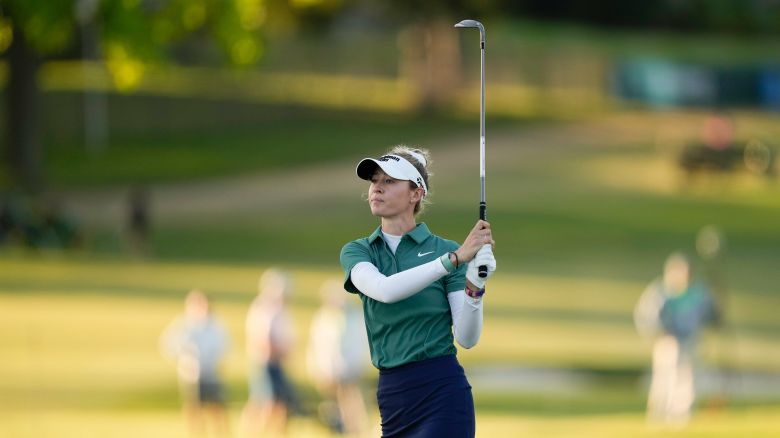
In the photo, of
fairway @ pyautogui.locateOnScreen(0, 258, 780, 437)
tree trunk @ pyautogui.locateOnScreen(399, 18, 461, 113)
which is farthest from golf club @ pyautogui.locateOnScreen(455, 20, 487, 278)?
tree trunk @ pyautogui.locateOnScreen(399, 18, 461, 113)

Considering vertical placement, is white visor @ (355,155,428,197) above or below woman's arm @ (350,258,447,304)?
above

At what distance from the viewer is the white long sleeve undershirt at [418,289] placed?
6.29 m

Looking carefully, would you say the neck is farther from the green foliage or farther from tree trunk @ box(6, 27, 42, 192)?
tree trunk @ box(6, 27, 42, 192)

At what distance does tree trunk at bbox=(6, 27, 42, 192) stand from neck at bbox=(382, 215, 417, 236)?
37.7 metres

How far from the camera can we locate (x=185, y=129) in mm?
61438

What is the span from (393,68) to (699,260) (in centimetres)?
3890

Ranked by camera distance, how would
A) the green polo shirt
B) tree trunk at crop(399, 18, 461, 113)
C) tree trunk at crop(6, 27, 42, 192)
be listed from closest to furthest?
1. the green polo shirt
2. tree trunk at crop(6, 27, 42, 192)
3. tree trunk at crop(399, 18, 461, 113)

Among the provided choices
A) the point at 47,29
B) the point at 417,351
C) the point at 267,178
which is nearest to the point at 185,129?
the point at 267,178

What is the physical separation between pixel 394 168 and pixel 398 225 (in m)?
0.24

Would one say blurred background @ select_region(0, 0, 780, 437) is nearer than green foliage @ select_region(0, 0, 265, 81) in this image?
Yes

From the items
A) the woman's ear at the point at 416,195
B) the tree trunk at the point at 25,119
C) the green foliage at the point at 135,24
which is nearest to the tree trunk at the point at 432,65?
the tree trunk at the point at 25,119

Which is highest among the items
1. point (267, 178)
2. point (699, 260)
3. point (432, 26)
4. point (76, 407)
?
point (432, 26)

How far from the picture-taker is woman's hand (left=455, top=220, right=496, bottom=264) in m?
6.14

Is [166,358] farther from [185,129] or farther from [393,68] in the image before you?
[393,68]
